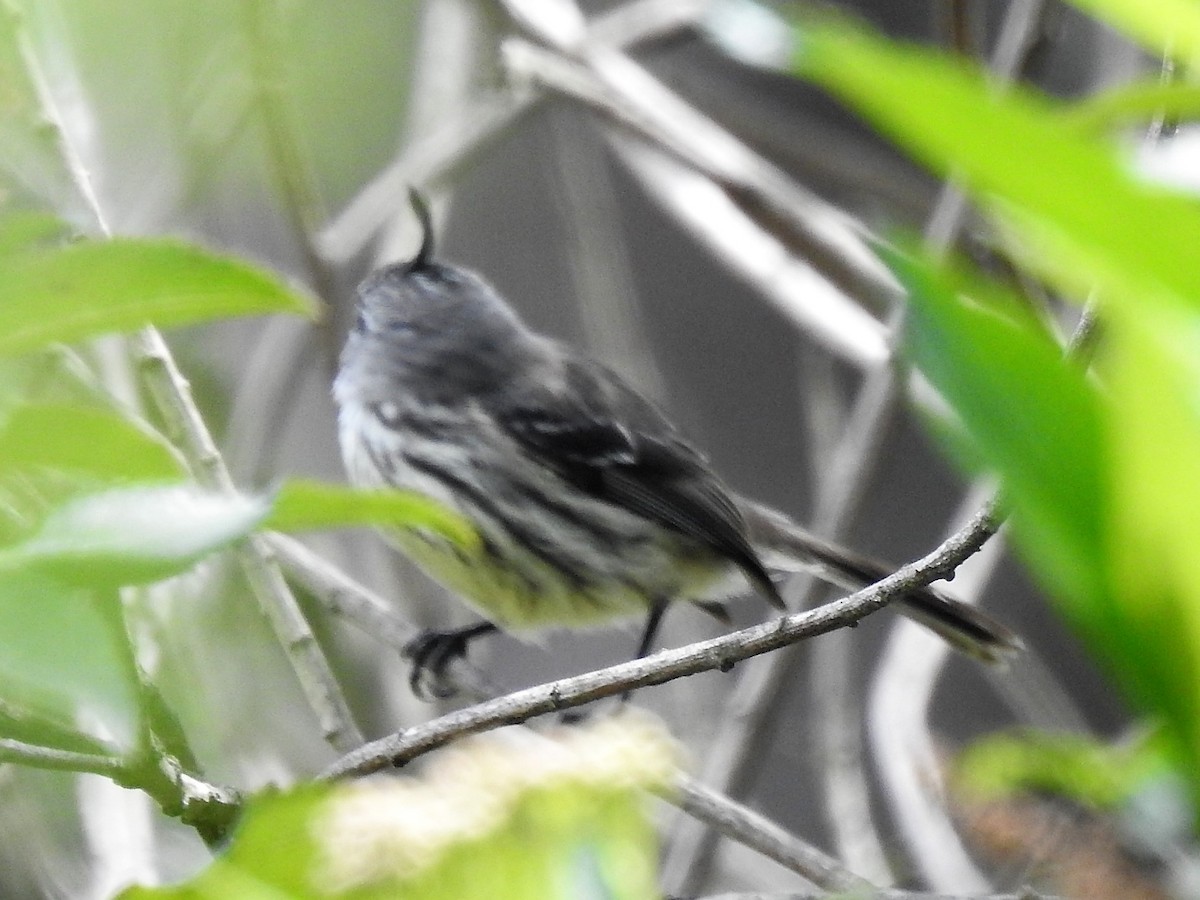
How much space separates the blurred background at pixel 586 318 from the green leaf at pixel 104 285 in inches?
11.3

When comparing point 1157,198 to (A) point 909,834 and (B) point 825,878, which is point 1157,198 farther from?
(A) point 909,834

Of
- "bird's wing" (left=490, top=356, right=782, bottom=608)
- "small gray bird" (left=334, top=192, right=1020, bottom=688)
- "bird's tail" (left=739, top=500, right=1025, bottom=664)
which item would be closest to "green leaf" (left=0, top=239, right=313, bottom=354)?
"bird's tail" (left=739, top=500, right=1025, bottom=664)

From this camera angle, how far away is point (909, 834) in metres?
2.59

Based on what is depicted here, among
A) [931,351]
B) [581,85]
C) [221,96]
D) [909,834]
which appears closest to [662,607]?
[909,834]

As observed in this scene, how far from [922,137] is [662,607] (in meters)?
3.05

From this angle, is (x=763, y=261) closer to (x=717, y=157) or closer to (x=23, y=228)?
(x=717, y=157)

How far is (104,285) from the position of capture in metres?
0.74

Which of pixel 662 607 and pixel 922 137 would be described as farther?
pixel 662 607

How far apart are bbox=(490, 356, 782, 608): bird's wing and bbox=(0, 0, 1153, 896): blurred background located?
0.22m

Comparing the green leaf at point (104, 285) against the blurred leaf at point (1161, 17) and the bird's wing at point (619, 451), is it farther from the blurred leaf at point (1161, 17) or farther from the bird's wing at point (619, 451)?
the bird's wing at point (619, 451)

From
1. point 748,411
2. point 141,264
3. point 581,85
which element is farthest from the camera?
point 748,411

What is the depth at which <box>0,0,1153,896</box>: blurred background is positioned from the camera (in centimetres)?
258

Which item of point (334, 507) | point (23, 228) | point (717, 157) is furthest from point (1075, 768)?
point (717, 157)

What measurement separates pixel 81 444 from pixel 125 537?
18cm
